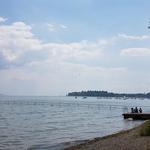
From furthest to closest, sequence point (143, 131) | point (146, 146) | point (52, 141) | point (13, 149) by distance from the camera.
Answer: point (52, 141)
point (13, 149)
point (143, 131)
point (146, 146)

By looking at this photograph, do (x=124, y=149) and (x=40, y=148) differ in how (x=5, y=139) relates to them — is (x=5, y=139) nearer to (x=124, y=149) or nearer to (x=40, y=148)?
(x=40, y=148)

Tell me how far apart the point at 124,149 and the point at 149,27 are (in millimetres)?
13135

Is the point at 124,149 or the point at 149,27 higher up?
the point at 149,27

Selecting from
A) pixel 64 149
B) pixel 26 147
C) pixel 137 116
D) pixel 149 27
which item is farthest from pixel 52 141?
pixel 137 116

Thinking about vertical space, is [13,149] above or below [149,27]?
below

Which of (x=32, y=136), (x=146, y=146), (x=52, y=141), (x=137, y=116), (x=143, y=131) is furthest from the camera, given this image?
(x=137, y=116)

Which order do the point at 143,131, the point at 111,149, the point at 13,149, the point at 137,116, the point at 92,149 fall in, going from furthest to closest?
the point at 137,116, the point at 13,149, the point at 143,131, the point at 92,149, the point at 111,149

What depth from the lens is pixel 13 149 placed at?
29984mm

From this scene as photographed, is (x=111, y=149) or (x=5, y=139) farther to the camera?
(x=5, y=139)

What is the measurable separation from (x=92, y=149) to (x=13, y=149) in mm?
8230

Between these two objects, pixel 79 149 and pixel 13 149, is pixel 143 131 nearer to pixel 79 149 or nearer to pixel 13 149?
pixel 79 149

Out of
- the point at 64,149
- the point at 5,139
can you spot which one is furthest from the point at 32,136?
the point at 64,149

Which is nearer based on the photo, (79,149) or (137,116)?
(79,149)

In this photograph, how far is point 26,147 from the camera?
31000 mm
